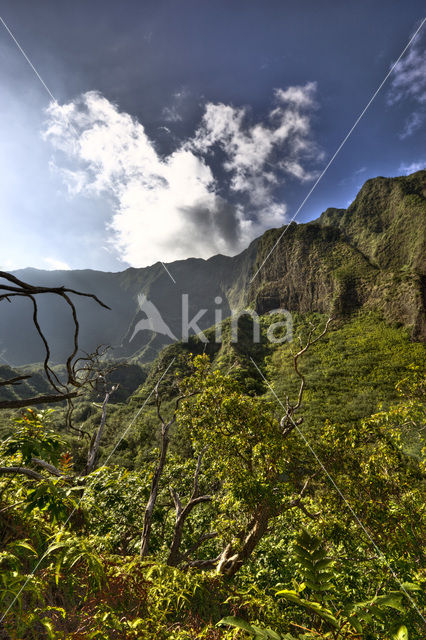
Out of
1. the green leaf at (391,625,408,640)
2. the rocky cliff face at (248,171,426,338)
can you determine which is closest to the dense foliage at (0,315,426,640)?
the green leaf at (391,625,408,640)

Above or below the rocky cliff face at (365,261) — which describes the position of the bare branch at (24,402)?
below

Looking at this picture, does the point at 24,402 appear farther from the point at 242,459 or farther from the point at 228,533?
the point at 228,533

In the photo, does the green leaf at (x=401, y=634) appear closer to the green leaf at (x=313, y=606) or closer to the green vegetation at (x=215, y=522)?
the green vegetation at (x=215, y=522)

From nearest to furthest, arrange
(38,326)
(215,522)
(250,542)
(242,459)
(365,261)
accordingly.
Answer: (38,326) < (250,542) < (242,459) < (215,522) < (365,261)

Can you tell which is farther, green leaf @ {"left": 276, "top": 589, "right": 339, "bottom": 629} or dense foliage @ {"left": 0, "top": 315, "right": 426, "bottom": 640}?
dense foliage @ {"left": 0, "top": 315, "right": 426, "bottom": 640}

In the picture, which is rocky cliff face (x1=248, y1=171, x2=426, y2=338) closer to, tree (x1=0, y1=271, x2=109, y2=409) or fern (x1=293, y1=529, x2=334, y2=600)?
fern (x1=293, y1=529, x2=334, y2=600)

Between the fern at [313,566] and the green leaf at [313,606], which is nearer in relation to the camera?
the green leaf at [313,606]

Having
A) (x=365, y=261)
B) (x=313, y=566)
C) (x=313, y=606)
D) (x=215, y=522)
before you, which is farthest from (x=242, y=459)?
(x=365, y=261)

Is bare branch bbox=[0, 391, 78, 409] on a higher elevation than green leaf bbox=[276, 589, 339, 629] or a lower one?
higher

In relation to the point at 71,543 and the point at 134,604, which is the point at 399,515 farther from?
the point at 71,543

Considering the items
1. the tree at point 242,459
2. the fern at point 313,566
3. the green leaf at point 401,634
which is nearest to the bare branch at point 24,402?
the fern at point 313,566

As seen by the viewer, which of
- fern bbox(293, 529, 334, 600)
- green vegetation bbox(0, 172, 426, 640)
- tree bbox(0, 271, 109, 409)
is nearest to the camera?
tree bbox(0, 271, 109, 409)

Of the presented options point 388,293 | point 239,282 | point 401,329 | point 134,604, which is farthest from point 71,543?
point 239,282

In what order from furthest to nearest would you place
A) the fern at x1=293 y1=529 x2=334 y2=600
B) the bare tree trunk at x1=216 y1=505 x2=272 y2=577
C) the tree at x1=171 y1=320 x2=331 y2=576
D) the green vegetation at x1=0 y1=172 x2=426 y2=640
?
the bare tree trunk at x1=216 y1=505 x2=272 y2=577 → the tree at x1=171 y1=320 x2=331 y2=576 → the green vegetation at x1=0 y1=172 x2=426 y2=640 → the fern at x1=293 y1=529 x2=334 y2=600
